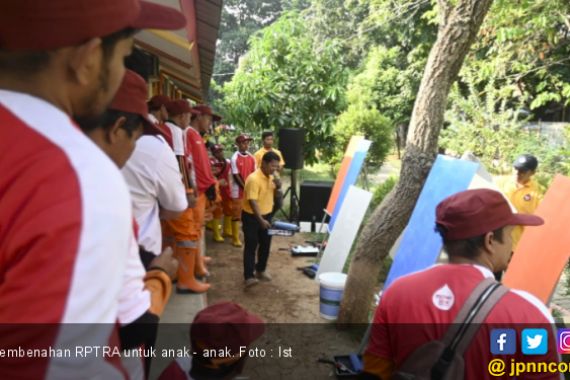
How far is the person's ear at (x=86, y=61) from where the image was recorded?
80 cm

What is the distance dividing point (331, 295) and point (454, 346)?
10.9ft

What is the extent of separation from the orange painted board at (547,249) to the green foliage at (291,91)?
23.7ft

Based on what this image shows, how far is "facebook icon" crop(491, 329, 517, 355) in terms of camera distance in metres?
1.49

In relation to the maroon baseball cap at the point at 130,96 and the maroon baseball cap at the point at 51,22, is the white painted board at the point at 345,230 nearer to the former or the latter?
the maroon baseball cap at the point at 130,96

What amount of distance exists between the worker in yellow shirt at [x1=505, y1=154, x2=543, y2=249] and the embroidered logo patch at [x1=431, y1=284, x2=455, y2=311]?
11.7 ft

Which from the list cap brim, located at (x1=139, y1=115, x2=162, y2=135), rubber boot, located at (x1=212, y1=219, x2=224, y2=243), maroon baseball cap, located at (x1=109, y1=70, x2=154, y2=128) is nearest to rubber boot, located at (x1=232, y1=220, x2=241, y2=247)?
rubber boot, located at (x1=212, y1=219, x2=224, y2=243)

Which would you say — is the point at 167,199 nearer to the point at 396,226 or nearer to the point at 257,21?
the point at 396,226

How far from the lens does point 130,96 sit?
5.38 ft

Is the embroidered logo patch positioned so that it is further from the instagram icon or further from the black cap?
the black cap

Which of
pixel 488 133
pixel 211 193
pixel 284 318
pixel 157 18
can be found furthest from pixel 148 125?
pixel 488 133

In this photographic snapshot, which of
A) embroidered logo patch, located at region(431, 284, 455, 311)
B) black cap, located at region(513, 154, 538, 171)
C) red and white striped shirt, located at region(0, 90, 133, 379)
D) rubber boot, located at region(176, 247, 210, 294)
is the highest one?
red and white striped shirt, located at region(0, 90, 133, 379)

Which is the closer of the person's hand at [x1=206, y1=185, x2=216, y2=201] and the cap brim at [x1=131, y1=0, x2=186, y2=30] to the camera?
the cap brim at [x1=131, y1=0, x2=186, y2=30]

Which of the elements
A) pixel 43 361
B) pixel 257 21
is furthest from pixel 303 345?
pixel 257 21

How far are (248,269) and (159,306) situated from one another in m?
4.43
